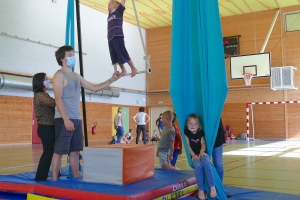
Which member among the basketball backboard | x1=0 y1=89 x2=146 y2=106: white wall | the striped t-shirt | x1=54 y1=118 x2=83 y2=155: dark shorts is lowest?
x1=54 y1=118 x2=83 y2=155: dark shorts

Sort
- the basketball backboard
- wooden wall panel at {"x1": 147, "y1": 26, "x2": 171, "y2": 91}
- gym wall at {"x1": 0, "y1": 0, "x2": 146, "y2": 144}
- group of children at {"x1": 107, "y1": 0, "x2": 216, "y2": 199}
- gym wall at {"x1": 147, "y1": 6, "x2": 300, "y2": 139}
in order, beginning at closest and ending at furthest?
group of children at {"x1": 107, "y1": 0, "x2": 216, "y2": 199}
gym wall at {"x1": 0, "y1": 0, "x2": 146, "y2": 144}
the basketball backboard
gym wall at {"x1": 147, "y1": 6, "x2": 300, "y2": 139}
wooden wall panel at {"x1": 147, "y1": 26, "x2": 171, "y2": 91}

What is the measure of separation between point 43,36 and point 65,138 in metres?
12.5

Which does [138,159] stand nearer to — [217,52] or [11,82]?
[217,52]

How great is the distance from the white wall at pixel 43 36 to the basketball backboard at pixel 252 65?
22.8 feet

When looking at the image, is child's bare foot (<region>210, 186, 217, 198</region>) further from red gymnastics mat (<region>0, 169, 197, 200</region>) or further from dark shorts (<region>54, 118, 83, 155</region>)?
dark shorts (<region>54, 118, 83, 155</region>)

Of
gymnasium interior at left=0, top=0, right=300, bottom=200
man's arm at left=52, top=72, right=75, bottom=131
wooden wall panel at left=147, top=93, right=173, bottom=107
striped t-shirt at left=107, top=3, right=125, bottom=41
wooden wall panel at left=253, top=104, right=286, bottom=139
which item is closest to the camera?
man's arm at left=52, top=72, right=75, bottom=131

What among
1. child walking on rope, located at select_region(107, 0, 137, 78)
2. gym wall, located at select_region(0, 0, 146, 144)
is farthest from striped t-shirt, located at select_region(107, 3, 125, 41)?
gym wall, located at select_region(0, 0, 146, 144)

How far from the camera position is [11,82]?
13.0 meters

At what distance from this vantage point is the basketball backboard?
53.5 feet

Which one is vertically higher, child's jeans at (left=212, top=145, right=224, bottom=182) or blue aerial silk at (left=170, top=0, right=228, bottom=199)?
blue aerial silk at (left=170, top=0, right=228, bottom=199)

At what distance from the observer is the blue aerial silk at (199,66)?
3605 millimetres

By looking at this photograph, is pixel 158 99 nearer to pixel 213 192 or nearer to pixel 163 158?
pixel 163 158

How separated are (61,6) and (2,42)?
4066 millimetres

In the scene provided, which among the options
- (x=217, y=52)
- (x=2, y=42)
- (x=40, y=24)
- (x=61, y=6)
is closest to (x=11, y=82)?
(x=2, y=42)
